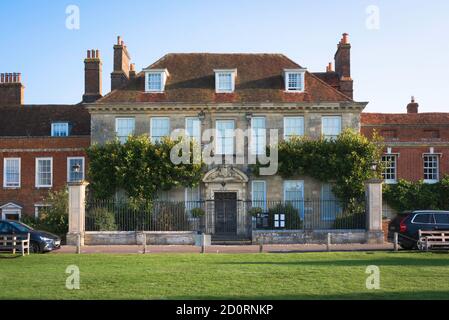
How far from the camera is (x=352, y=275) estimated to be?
45.1 feet

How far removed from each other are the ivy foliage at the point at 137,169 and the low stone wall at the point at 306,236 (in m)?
6.17

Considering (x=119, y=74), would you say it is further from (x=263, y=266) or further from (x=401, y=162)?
(x=263, y=266)

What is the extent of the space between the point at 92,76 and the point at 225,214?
13493 mm

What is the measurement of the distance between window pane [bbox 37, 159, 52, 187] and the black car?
38.1ft

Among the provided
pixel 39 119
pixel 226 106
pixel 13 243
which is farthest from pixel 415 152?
pixel 39 119

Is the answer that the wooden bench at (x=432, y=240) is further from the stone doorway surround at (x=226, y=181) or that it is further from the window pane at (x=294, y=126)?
the window pane at (x=294, y=126)

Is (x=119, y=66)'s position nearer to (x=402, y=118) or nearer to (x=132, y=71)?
A: (x=132, y=71)

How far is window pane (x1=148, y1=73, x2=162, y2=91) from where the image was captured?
31656 millimetres

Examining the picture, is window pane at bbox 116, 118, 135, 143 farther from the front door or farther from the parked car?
the parked car

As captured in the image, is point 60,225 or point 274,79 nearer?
point 60,225

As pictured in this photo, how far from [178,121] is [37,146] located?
8.94 metres

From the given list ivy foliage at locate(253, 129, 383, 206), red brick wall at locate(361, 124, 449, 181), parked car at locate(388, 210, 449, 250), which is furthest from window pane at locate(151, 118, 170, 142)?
parked car at locate(388, 210, 449, 250)

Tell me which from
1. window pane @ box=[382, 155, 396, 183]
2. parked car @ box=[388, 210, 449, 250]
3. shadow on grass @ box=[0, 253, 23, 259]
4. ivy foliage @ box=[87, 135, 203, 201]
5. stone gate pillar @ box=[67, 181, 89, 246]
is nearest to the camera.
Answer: shadow on grass @ box=[0, 253, 23, 259]
